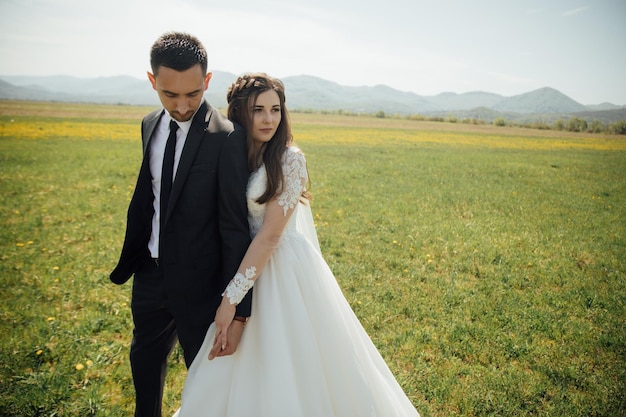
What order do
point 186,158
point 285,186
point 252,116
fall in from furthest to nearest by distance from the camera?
point 252,116 → point 285,186 → point 186,158

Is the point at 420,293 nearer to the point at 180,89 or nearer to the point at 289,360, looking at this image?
the point at 289,360

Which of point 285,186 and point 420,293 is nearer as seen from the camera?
point 285,186

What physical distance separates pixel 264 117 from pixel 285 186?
51 centimetres

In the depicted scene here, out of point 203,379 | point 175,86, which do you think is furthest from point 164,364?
point 175,86

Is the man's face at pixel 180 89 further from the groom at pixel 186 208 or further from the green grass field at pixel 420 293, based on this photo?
the green grass field at pixel 420 293

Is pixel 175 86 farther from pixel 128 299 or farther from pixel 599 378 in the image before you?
pixel 599 378

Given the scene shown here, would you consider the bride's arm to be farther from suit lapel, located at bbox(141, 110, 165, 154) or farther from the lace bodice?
suit lapel, located at bbox(141, 110, 165, 154)

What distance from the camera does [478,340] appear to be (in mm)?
4523

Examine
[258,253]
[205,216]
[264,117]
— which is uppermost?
[264,117]

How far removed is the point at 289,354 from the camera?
2.31 m

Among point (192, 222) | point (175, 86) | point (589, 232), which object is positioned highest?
point (175, 86)

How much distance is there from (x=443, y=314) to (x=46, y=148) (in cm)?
2174

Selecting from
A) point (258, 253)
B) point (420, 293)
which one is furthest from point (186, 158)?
point (420, 293)

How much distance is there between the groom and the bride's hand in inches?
1.4
